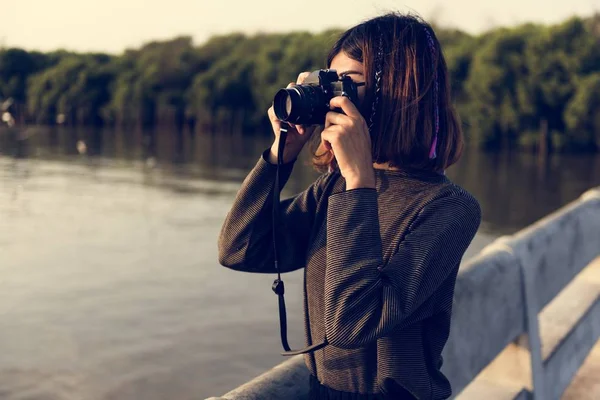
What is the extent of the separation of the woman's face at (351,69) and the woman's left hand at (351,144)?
0.39 ft

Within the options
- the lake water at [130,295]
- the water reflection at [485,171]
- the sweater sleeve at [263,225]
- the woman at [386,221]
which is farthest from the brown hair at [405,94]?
the water reflection at [485,171]

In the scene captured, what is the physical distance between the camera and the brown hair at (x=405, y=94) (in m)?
2.03

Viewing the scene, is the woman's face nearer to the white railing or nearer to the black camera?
the black camera

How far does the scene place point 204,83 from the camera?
100188mm

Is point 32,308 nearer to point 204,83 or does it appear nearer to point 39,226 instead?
point 39,226

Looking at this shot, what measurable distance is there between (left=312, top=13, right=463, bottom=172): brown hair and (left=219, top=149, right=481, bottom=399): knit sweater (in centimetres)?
7

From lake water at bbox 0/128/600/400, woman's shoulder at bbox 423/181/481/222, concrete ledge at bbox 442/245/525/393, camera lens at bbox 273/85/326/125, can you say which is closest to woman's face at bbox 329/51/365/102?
camera lens at bbox 273/85/326/125

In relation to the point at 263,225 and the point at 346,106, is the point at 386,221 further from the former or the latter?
the point at 263,225

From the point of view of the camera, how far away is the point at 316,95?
2010mm

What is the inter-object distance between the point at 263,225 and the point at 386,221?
0.43 meters

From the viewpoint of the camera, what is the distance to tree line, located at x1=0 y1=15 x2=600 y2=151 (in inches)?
2596

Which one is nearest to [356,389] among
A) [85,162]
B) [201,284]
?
[201,284]

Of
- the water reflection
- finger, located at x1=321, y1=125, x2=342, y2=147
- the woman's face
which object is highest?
the woman's face

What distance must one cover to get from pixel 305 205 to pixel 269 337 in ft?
35.8
